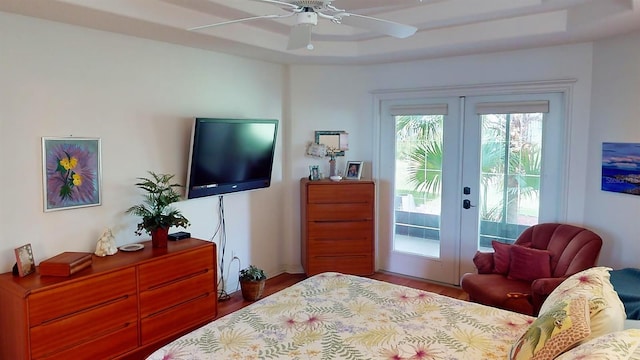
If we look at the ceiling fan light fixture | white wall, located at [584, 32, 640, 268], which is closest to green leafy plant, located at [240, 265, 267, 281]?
the ceiling fan light fixture

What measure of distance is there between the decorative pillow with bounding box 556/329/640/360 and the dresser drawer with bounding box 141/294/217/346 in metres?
2.71

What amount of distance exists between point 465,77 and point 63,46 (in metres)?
3.45

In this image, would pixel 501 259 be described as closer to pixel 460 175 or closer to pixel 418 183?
pixel 460 175

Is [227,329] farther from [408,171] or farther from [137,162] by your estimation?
[408,171]

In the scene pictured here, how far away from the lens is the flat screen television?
389 cm

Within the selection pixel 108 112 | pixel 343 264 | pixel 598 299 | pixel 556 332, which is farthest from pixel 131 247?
pixel 598 299

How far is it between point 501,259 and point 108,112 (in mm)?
3355

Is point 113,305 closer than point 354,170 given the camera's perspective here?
Yes

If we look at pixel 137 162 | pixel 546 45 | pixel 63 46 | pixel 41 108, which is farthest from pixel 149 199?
pixel 546 45

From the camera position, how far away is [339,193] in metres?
4.83

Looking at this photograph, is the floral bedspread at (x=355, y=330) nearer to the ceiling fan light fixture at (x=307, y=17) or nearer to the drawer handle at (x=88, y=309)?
the drawer handle at (x=88, y=309)

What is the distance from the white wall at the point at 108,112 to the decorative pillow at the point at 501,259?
242cm

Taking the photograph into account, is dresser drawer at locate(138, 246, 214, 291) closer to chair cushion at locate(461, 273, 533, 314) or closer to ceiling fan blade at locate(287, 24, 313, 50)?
ceiling fan blade at locate(287, 24, 313, 50)

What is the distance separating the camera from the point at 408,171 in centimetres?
499
